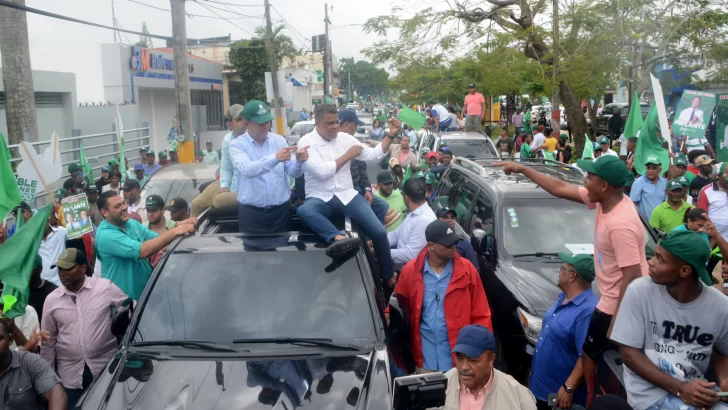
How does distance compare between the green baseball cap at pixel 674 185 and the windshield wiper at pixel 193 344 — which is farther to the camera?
the green baseball cap at pixel 674 185

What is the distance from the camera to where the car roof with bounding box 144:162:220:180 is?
33.0 ft

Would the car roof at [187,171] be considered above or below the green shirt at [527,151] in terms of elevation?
above

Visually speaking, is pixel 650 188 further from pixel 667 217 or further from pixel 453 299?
pixel 453 299

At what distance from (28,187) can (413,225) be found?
4.18 meters

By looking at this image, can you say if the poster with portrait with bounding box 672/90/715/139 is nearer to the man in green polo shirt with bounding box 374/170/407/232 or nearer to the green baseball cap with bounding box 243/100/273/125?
the man in green polo shirt with bounding box 374/170/407/232

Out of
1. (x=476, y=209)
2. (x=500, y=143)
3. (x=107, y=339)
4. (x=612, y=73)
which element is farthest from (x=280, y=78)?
(x=107, y=339)

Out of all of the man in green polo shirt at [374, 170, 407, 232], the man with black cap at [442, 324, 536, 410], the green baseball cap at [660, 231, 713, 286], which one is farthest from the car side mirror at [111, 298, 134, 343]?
the man in green polo shirt at [374, 170, 407, 232]

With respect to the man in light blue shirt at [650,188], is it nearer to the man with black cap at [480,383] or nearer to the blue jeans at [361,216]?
the blue jeans at [361,216]

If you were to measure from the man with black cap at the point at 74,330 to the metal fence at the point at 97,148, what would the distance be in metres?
10.4

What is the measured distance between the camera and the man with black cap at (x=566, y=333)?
14.3 ft

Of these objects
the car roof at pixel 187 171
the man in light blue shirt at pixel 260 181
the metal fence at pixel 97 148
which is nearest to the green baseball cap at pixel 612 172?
the man in light blue shirt at pixel 260 181

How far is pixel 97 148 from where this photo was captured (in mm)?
22000

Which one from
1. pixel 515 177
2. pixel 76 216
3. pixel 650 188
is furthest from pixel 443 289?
pixel 650 188

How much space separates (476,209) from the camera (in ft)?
24.7
